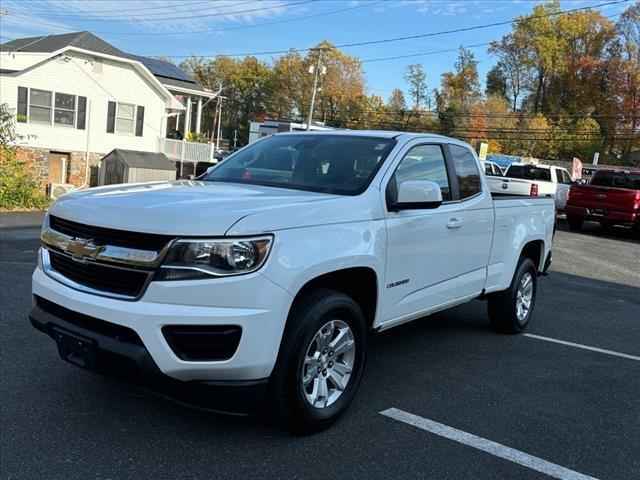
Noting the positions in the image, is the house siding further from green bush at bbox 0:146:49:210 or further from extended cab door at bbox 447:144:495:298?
extended cab door at bbox 447:144:495:298

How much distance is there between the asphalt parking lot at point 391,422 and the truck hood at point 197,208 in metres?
1.26

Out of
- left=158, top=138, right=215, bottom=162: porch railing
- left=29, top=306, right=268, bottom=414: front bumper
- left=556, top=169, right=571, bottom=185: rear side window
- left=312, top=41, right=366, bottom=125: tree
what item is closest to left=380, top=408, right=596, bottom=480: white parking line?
left=29, top=306, right=268, bottom=414: front bumper

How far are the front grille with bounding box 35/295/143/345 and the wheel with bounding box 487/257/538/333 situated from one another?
379 centimetres

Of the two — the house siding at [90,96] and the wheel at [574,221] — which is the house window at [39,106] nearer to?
the house siding at [90,96]

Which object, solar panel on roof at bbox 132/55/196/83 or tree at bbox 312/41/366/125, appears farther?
tree at bbox 312/41/366/125

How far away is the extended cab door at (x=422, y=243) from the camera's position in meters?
3.99

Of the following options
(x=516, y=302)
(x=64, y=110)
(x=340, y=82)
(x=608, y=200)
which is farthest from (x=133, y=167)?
(x=340, y=82)

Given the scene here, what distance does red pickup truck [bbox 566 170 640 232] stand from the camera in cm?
1642

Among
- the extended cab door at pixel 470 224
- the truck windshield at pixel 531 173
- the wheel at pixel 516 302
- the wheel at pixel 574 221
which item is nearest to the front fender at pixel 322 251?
the extended cab door at pixel 470 224

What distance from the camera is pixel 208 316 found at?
289 centimetres

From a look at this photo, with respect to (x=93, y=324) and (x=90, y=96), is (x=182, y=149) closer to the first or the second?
(x=90, y=96)

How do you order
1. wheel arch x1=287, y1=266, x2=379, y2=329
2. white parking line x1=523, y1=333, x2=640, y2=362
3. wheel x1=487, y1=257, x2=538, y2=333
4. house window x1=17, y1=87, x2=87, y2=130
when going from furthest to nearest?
house window x1=17, y1=87, x2=87, y2=130 → wheel x1=487, y1=257, x2=538, y2=333 → white parking line x1=523, y1=333, x2=640, y2=362 → wheel arch x1=287, y1=266, x2=379, y2=329

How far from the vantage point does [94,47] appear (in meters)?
25.1

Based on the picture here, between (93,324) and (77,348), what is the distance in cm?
15
